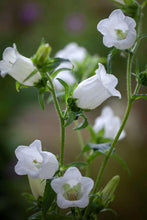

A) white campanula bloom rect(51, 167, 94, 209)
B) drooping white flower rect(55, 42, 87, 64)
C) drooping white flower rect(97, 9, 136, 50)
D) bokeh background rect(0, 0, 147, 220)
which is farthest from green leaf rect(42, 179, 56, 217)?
bokeh background rect(0, 0, 147, 220)

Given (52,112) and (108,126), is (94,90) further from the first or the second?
(52,112)

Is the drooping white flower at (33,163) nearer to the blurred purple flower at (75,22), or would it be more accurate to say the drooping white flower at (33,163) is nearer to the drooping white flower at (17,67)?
the drooping white flower at (17,67)

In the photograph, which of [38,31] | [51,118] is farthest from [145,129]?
[38,31]

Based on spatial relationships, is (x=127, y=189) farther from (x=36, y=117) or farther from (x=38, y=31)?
(x=38, y=31)

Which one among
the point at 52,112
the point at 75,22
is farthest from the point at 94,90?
the point at 75,22

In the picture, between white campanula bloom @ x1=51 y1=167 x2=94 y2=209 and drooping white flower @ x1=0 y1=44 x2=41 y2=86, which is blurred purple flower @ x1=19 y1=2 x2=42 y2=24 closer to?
drooping white flower @ x1=0 y1=44 x2=41 y2=86

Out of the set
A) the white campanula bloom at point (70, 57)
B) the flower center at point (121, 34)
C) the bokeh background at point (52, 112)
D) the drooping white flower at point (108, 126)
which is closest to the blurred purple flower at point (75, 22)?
the bokeh background at point (52, 112)
